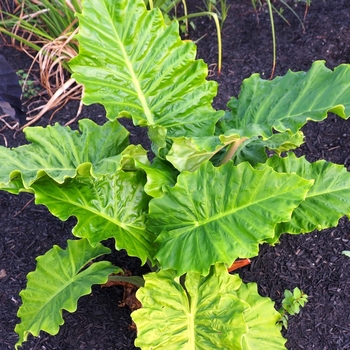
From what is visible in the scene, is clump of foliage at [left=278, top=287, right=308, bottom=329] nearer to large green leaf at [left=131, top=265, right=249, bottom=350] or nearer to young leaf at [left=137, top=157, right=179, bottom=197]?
large green leaf at [left=131, top=265, right=249, bottom=350]

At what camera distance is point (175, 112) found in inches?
58.7

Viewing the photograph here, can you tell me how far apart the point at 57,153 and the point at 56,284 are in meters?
0.42

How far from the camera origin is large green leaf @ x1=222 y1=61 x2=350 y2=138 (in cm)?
121

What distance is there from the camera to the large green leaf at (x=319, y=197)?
1.37 m

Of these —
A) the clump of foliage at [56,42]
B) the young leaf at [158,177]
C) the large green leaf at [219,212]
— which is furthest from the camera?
the clump of foliage at [56,42]

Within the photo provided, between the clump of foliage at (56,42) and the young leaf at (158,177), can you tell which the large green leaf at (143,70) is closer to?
the young leaf at (158,177)

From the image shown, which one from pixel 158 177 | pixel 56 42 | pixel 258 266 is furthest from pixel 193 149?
pixel 56 42

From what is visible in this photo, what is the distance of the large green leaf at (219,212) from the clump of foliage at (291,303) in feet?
1.65

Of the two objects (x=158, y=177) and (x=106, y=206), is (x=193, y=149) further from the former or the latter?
(x=106, y=206)

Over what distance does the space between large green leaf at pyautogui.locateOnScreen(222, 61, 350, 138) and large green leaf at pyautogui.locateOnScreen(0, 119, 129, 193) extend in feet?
1.32

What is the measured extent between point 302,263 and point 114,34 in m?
1.16

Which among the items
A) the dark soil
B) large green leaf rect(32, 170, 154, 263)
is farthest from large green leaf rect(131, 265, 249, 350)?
the dark soil

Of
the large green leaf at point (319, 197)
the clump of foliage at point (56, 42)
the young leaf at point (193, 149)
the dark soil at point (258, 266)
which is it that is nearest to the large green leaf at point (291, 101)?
the young leaf at point (193, 149)

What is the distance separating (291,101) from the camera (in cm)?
133
